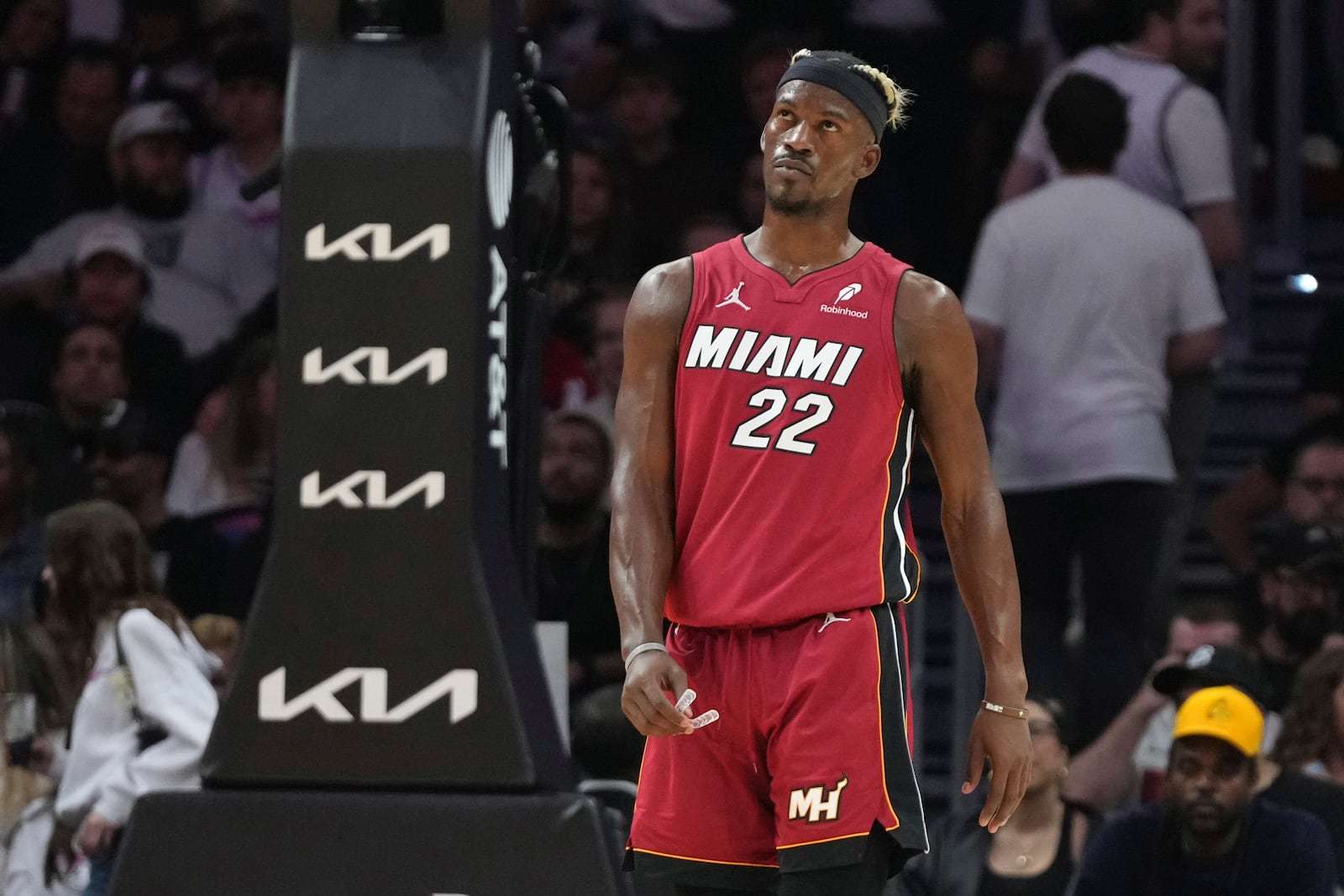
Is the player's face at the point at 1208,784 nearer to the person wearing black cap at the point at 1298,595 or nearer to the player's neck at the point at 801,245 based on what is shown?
the person wearing black cap at the point at 1298,595

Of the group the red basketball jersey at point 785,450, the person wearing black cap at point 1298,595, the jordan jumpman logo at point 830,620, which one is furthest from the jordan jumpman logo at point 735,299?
the person wearing black cap at point 1298,595

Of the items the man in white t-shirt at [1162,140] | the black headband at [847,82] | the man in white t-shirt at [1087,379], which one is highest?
the black headband at [847,82]

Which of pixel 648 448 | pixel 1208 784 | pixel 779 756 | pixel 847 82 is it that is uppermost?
pixel 847 82

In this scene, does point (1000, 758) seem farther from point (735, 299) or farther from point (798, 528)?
point (735, 299)

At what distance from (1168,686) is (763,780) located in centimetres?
334

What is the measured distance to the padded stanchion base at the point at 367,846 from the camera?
16.6ft

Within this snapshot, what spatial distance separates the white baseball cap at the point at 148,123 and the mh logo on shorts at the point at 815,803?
650 centimetres

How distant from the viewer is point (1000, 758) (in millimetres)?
3703

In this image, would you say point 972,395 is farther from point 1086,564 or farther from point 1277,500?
point 1277,500

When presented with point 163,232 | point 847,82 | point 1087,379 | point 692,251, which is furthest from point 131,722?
point 847,82

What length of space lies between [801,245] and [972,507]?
1.63 feet

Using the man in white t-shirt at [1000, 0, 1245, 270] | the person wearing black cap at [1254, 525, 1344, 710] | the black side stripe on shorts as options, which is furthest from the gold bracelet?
the man in white t-shirt at [1000, 0, 1245, 270]

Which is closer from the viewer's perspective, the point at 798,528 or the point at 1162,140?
the point at 798,528

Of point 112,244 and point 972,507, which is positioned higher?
point 972,507
